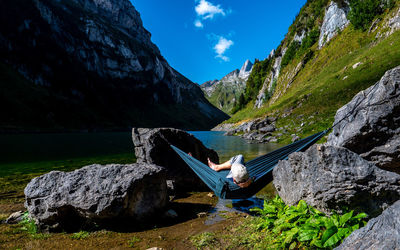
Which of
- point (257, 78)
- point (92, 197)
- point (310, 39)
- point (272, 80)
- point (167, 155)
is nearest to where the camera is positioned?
point (92, 197)

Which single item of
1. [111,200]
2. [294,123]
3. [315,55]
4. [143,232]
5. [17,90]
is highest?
[17,90]

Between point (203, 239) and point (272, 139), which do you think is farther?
point (272, 139)

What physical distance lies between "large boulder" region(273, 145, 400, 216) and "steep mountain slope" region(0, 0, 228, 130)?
7241 cm

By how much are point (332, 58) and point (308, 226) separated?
40.6 m

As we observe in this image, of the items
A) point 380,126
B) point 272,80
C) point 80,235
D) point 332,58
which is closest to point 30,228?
point 80,235

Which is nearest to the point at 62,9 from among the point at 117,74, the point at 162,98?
the point at 117,74

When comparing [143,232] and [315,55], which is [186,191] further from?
[315,55]

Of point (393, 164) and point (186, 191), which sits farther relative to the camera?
point (186, 191)

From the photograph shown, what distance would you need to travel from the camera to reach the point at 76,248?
12.0 ft

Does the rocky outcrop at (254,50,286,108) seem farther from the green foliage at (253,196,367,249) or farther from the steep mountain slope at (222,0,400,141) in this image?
the green foliage at (253,196,367,249)

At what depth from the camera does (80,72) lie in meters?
99.6

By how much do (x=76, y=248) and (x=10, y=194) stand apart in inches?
222

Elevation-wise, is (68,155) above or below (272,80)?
below

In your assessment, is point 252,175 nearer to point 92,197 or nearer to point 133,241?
point 133,241
